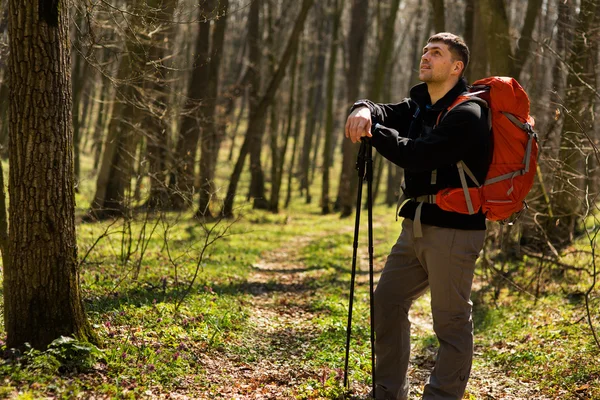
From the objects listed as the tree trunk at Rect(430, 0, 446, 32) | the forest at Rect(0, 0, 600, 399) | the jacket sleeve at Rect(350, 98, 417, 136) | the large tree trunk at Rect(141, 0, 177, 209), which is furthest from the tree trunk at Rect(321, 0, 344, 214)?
the jacket sleeve at Rect(350, 98, 417, 136)

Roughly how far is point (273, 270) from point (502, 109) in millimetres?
8001

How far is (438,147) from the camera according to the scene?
4.02 metres

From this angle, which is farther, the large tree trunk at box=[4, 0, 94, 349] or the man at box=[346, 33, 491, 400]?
the large tree trunk at box=[4, 0, 94, 349]

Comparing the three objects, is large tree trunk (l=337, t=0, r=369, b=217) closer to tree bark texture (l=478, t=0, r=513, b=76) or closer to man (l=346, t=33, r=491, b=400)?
tree bark texture (l=478, t=0, r=513, b=76)

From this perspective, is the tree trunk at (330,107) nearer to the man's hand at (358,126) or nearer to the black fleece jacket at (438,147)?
the black fleece jacket at (438,147)

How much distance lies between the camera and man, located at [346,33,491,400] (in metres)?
4.07

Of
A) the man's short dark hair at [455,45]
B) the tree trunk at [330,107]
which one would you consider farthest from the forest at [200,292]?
the tree trunk at [330,107]

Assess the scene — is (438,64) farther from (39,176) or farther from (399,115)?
(39,176)

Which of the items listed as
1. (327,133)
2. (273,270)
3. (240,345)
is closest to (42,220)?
(240,345)

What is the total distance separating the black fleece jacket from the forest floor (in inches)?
68.5

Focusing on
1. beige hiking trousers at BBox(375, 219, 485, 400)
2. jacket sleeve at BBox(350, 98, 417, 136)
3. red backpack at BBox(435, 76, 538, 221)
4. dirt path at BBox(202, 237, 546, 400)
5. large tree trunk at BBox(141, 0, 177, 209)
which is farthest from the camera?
large tree trunk at BBox(141, 0, 177, 209)

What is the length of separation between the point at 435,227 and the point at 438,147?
1.95ft

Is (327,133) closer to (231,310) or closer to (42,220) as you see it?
(231,310)

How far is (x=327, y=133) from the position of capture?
1060 inches
